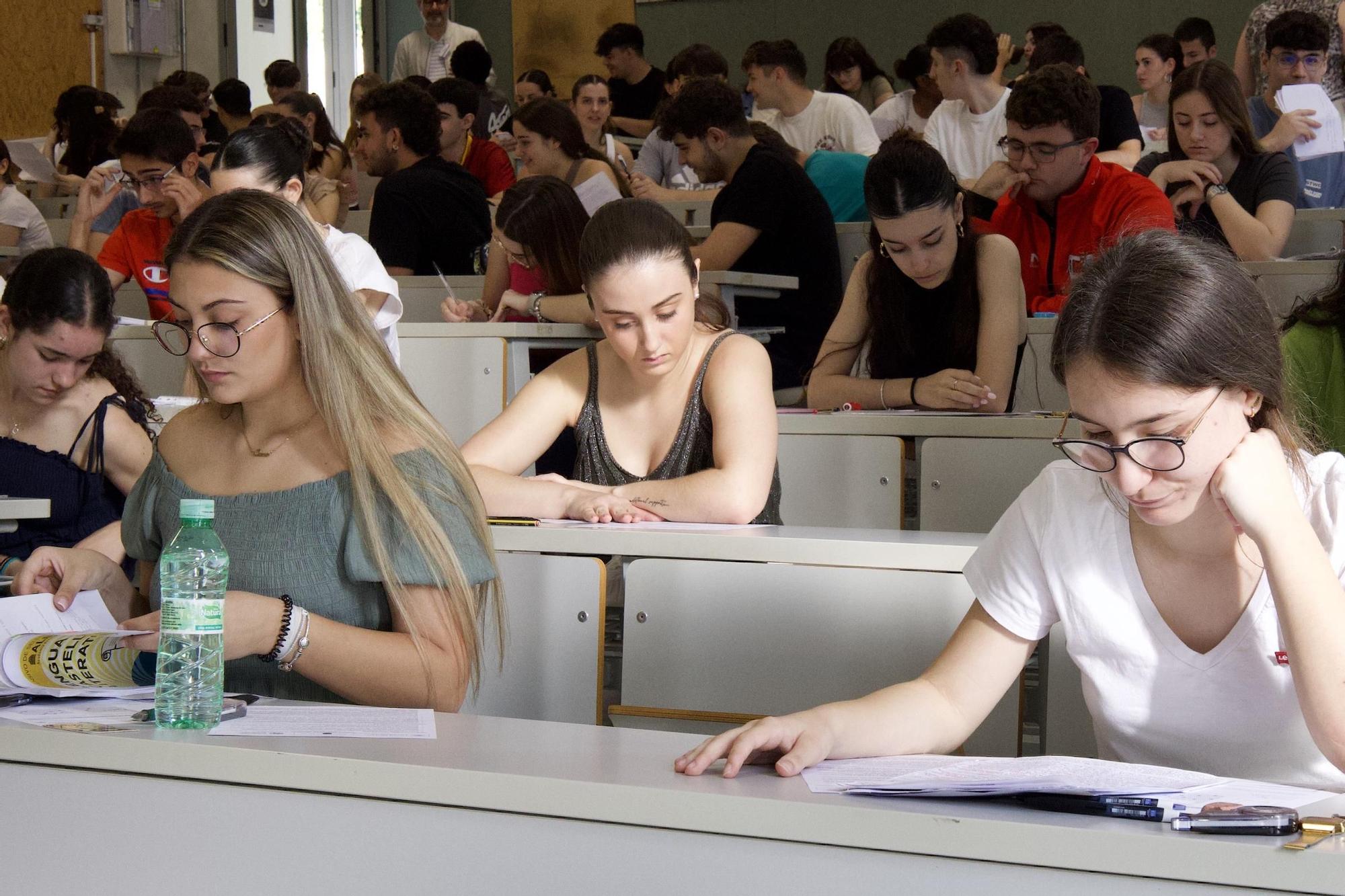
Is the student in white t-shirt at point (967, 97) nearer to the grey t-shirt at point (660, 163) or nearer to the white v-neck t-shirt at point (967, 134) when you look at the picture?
the white v-neck t-shirt at point (967, 134)

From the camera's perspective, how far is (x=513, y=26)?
9828 mm

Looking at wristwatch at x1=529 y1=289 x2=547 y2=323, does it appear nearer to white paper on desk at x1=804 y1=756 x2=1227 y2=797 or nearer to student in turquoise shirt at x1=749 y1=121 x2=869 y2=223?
student in turquoise shirt at x1=749 y1=121 x2=869 y2=223

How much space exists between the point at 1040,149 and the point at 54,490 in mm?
2504

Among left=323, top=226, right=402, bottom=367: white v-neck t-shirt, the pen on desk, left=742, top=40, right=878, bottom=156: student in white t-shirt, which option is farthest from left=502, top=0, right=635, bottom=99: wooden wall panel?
left=323, top=226, right=402, bottom=367: white v-neck t-shirt

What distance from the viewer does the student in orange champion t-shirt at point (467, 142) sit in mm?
6324

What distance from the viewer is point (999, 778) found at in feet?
3.21

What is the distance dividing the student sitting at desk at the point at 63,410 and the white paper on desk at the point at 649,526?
3.46ft

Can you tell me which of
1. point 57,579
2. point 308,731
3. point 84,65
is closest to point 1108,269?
point 308,731

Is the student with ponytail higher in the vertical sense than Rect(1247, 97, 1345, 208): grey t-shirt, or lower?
higher

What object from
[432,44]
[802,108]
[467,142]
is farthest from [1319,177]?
[432,44]

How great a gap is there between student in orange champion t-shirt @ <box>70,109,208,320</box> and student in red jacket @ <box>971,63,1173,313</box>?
7.95 ft

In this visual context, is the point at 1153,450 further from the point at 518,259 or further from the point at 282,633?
the point at 518,259

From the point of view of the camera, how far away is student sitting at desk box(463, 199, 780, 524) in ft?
7.42

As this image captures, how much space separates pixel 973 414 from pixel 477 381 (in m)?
1.34
